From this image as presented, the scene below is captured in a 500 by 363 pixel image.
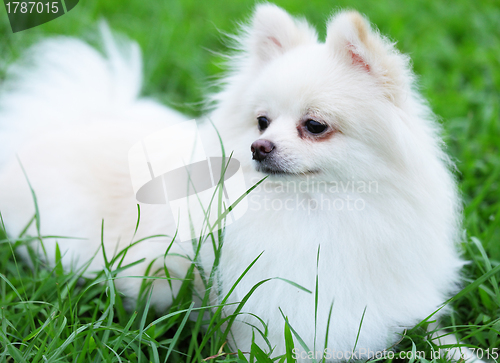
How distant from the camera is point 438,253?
188 centimetres

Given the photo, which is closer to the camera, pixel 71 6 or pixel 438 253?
pixel 438 253

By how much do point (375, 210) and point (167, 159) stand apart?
1.03m

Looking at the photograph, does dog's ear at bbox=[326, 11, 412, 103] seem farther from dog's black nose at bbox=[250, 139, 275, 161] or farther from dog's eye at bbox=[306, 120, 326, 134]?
dog's black nose at bbox=[250, 139, 275, 161]

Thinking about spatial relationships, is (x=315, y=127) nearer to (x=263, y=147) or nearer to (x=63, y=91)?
(x=263, y=147)

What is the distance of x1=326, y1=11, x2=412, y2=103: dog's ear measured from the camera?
5.40ft

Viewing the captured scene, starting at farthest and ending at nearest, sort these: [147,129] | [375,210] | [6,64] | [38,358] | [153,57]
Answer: [153,57], [6,64], [147,129], [375,210], [38,358]

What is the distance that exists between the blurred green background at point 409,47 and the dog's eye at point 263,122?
1.31 metres

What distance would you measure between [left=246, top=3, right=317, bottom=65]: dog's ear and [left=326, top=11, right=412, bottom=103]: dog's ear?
0.83ft

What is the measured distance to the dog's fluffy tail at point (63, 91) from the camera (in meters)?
2.82

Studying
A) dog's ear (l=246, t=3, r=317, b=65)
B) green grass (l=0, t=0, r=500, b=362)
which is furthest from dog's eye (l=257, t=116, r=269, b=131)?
green grass (l=0, t=0, r=500, b=362)

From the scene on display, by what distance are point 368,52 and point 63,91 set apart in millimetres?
2140

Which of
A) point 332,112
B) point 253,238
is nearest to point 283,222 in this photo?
point 253,238

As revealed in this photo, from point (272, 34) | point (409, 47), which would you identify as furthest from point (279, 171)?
point (409, 47)

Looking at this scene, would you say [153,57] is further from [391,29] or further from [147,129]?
[391,29]
